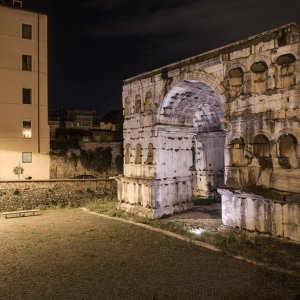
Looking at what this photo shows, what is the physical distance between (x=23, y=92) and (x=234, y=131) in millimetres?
19765

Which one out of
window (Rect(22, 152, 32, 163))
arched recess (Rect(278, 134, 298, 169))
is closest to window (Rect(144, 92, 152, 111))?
arched recess (Rect(278, 134, 298, 169))

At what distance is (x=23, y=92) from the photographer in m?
27.5

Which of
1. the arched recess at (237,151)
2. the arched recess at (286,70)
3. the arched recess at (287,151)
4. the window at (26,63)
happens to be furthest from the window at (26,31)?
the arched recess at (287,151)

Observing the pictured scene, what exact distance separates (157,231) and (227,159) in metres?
4.35

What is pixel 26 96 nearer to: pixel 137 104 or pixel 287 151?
pixel 137 104

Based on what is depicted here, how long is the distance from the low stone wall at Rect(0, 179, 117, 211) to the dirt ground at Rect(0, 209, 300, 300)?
8.17m

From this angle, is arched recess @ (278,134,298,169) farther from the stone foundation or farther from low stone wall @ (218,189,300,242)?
the stone foundation

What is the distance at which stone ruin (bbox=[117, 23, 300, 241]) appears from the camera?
11.9m

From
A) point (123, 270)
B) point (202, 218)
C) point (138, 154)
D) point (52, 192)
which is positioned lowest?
point (123, 270)

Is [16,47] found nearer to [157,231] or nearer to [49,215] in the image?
[49,215]

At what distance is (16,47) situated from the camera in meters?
27.2

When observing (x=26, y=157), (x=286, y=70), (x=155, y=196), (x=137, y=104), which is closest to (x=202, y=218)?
(x=155, y=196)

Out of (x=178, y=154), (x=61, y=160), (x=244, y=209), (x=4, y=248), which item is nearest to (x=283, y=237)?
(x=244, y=209)

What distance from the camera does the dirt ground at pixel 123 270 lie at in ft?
27.6
